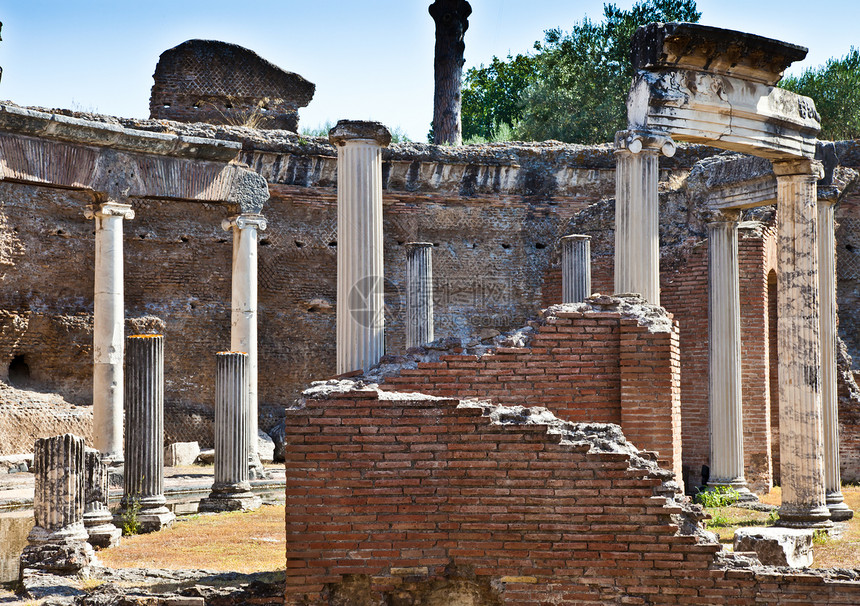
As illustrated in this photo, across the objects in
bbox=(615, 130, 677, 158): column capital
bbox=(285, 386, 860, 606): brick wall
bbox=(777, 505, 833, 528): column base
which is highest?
bbox=(615, 130, 677, 158): column capital

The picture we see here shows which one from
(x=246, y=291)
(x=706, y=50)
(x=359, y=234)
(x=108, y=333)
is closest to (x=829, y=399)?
(x=706, y=50)

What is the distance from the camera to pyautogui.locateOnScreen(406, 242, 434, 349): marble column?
17.5 metres

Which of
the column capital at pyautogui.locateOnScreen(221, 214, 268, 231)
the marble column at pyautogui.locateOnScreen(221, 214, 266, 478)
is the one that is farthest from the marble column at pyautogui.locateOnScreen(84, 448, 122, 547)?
the column capital at pyautogui.locateOnScreen(221, 214, 268, 231)

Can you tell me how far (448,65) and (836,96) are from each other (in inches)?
466

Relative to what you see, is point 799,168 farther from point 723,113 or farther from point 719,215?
point 719,215

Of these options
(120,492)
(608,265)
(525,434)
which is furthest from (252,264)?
(525,434)

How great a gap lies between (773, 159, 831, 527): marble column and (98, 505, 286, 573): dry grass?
5.17 m

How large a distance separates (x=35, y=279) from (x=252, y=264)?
197 inches

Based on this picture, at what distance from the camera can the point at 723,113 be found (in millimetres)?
10359

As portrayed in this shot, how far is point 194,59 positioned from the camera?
2386cm

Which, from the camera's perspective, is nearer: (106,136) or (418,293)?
(106,136)

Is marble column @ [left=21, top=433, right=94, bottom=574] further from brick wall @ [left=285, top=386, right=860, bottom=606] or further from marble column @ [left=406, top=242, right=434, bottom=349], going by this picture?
marble column @ [left=406, top=242, right=434, bottom=349]

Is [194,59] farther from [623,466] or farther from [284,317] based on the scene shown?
[623,466]

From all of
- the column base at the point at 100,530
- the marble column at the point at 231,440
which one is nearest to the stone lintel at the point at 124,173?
the marble column at the point at 231,440
